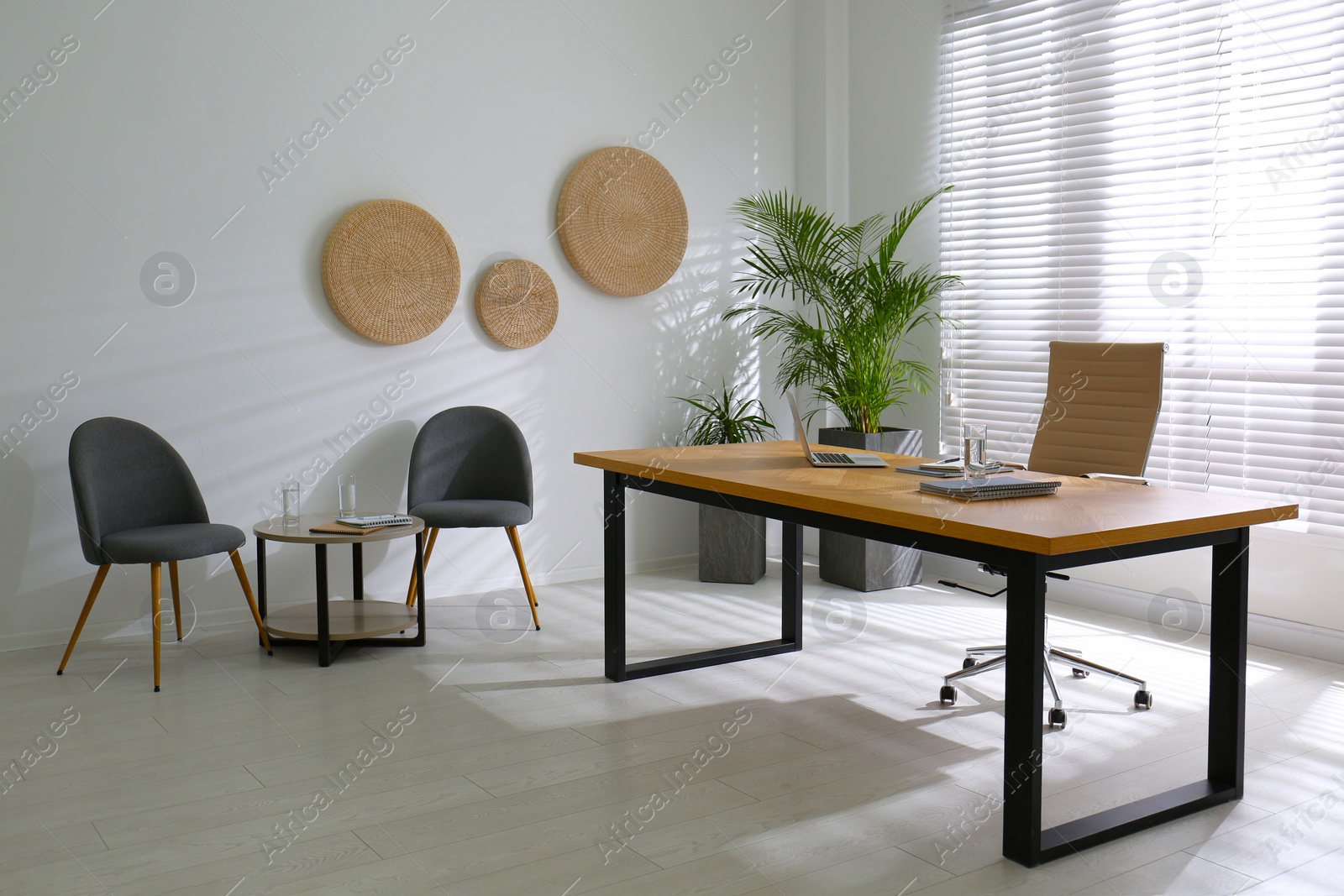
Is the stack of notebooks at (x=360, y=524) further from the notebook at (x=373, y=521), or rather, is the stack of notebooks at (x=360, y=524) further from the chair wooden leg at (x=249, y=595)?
the chair wooden leg at (x=249, y=595)

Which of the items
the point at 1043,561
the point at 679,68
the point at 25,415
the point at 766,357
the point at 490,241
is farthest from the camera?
the point at 766,357

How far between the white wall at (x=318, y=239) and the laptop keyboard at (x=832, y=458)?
202 centimetres

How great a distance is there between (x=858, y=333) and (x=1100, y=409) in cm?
140

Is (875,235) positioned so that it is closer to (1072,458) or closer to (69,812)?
(1072,458)

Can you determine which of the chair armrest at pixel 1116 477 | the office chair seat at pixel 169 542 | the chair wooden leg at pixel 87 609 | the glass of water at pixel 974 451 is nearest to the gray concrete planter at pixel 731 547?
the chair armrest at pixel 1116 477

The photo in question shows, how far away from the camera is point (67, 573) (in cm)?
427

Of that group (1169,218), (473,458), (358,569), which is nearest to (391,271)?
(473,458)

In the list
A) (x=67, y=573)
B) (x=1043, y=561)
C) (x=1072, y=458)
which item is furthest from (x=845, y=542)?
(x=67, y=573)

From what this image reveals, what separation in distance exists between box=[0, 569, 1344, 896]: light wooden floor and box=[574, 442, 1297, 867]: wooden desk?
86 mm

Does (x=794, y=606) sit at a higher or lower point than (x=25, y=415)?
lower

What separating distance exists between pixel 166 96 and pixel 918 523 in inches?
138

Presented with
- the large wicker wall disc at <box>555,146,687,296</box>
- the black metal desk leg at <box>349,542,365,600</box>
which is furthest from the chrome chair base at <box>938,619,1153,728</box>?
the large wicker wall disc at <box>555,146,687,296</box>

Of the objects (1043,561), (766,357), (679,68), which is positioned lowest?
(1043,561)

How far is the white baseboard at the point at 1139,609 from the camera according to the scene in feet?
13.1
